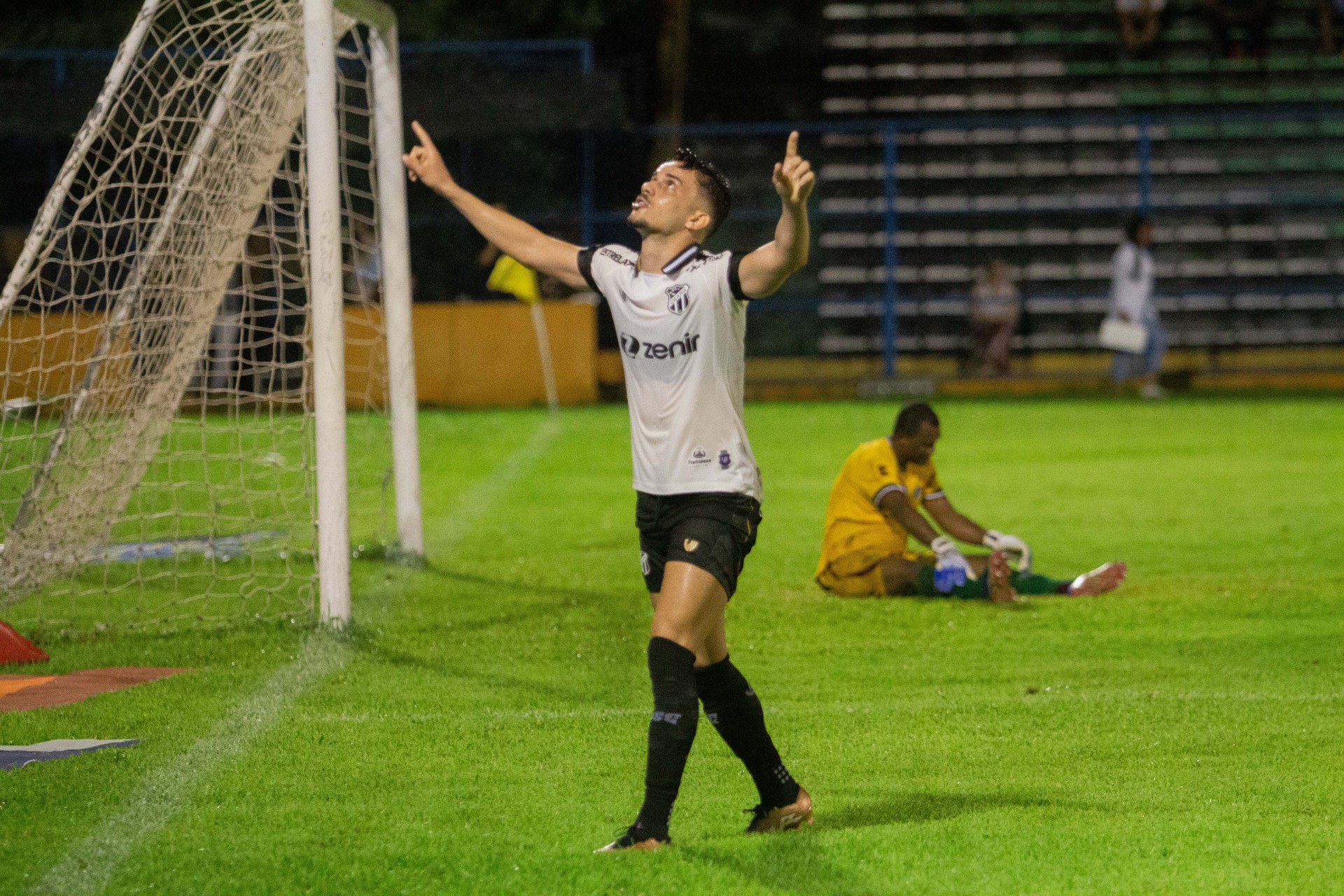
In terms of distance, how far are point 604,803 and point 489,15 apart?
24.7m

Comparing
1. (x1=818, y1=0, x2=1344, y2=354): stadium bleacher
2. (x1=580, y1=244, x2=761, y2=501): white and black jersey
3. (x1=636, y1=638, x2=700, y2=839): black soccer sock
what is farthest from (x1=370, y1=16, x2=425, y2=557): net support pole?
(x1=818, y1=0, x2=1344, y2=354): stadium bleacher

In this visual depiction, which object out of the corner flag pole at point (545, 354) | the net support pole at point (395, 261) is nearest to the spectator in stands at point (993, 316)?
the corner flag pole at point (545, 354)

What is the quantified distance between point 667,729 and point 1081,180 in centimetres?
2420

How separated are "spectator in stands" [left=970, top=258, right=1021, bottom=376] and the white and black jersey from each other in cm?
2035

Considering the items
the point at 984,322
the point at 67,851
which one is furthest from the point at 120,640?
the point at 984,322

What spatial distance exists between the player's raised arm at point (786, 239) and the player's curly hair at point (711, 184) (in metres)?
0.32

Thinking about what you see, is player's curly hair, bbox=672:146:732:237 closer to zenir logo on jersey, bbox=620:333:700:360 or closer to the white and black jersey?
the white and black jersey

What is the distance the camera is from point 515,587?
9.94 metres

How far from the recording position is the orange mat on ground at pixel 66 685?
698 centimetres

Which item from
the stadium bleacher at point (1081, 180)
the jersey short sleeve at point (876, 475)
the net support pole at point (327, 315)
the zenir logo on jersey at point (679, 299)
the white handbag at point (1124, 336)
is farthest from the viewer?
the stadium bleacher at point (1081, 180)

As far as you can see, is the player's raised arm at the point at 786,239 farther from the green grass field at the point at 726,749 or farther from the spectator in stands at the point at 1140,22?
the spectator in stands at the point at 1140,22

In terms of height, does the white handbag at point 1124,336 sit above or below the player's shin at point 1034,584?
above

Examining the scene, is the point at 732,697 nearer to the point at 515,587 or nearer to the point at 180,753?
the point at 180,753

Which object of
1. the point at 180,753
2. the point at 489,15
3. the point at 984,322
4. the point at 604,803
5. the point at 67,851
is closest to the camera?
the point at 67,851
